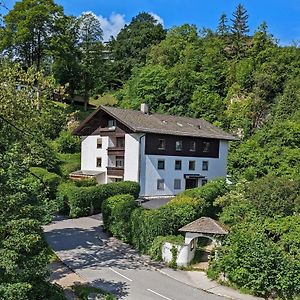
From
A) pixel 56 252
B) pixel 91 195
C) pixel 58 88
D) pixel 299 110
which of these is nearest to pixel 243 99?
pixel 299 110

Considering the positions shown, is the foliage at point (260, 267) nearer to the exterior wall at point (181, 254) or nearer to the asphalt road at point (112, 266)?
the asphalt road at point (112, 266)

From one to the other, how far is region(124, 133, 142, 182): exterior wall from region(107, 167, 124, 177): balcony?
2.27ft

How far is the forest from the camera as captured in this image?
12.3m

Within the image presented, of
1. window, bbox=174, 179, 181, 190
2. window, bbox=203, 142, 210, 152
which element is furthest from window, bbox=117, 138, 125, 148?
window, bbox=203, 142, 210, 152

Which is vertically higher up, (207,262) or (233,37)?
(233,37)

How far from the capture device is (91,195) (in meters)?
29.2

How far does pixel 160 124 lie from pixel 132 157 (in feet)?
14.8

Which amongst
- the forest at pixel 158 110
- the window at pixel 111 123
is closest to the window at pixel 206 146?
the forest at pixel 158 110

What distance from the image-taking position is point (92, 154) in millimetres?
39656

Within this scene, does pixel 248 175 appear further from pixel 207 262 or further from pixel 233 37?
pixel 233 37

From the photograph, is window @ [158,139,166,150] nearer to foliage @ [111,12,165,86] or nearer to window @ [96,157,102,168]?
window @ [96,157,102,168]

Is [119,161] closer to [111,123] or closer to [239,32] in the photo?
[111,123]

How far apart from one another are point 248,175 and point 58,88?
51.5 ft

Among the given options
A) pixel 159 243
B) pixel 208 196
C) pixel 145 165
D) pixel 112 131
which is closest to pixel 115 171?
pixel 145 165
